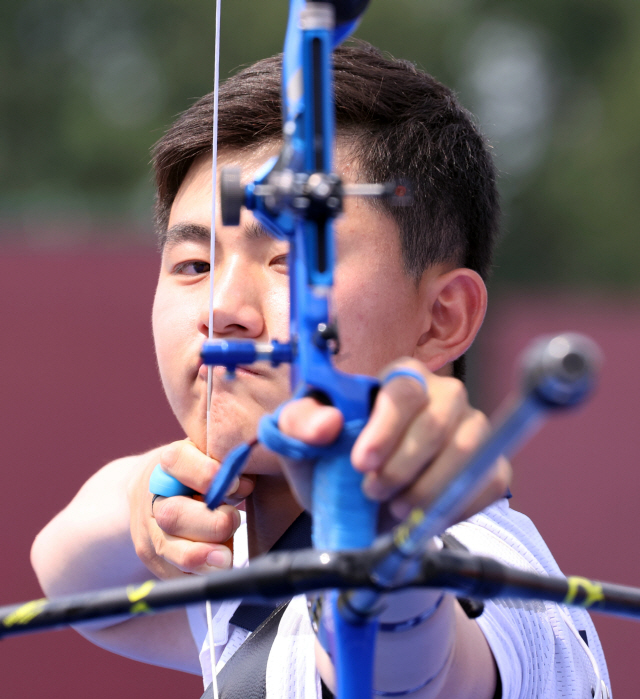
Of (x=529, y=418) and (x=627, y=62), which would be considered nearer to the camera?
(x=529, y=418)

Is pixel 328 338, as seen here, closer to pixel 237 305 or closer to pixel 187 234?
pixel 237 305

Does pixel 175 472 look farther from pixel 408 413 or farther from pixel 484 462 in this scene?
pixel 484 462

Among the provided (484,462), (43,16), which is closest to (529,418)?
(484,462)

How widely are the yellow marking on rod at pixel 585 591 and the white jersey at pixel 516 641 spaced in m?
0.21

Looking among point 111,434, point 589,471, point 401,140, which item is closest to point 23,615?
point 401,140

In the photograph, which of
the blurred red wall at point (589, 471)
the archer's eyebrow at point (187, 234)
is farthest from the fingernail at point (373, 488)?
the blurred red wall at point (589, 471)

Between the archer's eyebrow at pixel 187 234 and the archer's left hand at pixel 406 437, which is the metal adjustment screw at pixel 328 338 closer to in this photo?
the archer's left hand at pixel 406 437

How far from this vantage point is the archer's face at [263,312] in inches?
33.5

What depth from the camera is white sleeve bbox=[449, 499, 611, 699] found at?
0.72 metres

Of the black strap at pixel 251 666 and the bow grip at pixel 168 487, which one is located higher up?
the bow grip at pixel 168 487

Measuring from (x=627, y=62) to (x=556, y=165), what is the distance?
1.59 m

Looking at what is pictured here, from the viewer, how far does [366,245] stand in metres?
0.87

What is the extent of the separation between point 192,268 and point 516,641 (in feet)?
1.71

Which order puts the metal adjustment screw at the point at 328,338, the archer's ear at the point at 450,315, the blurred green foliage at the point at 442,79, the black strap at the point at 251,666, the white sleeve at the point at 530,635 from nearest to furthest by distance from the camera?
the metal adjustment screw at the point at 328,338, the white sleeve at the point at 530,635, the black strap at the point at 251,666, the archer's ear at the point at 450,315, the blurred green foliage at the point at 442,79
